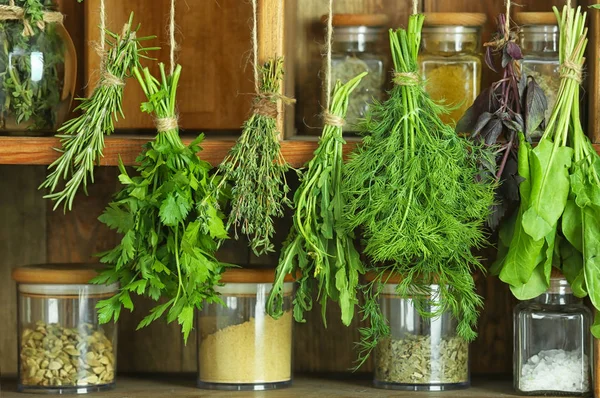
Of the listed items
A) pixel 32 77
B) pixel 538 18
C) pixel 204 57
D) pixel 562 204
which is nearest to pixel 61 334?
pixel 32 77

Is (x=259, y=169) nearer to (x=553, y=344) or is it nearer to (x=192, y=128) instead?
(x=192, y=128)

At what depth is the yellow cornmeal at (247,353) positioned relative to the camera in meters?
1.32

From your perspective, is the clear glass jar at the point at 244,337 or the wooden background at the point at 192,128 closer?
the clear glass jar at the point at 244,337

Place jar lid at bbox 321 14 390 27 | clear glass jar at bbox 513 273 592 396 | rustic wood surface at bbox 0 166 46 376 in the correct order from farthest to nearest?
rustic wood surface at bbox 0 166 46 376, jar lid at bbox 321 14 390 27, clear glass jar at bbox 513 273 592 396

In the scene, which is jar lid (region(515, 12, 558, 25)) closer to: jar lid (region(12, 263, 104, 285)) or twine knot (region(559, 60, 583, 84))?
twine knot (region(559, 60, 583, 84))

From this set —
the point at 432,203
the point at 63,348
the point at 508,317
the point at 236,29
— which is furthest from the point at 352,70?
the point at 63,348

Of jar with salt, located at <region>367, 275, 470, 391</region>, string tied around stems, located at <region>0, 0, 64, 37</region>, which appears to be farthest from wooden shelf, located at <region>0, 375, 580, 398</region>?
string tied around stems, located at <region>0, 0, 64, 37</region>

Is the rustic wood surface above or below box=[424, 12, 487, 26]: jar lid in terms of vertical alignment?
below

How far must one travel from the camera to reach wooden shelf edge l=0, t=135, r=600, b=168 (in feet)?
4.14

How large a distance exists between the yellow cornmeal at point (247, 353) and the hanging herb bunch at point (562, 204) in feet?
1.02

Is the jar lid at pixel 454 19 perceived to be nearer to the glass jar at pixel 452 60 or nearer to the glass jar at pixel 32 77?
the glass jar at pixel 452 60

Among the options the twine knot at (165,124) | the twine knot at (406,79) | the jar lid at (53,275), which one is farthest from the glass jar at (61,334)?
Result: the twine knot at (406,79)

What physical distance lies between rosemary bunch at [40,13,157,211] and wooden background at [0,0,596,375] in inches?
6.4

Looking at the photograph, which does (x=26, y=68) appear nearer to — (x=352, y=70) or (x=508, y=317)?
(x=352, y=70)
